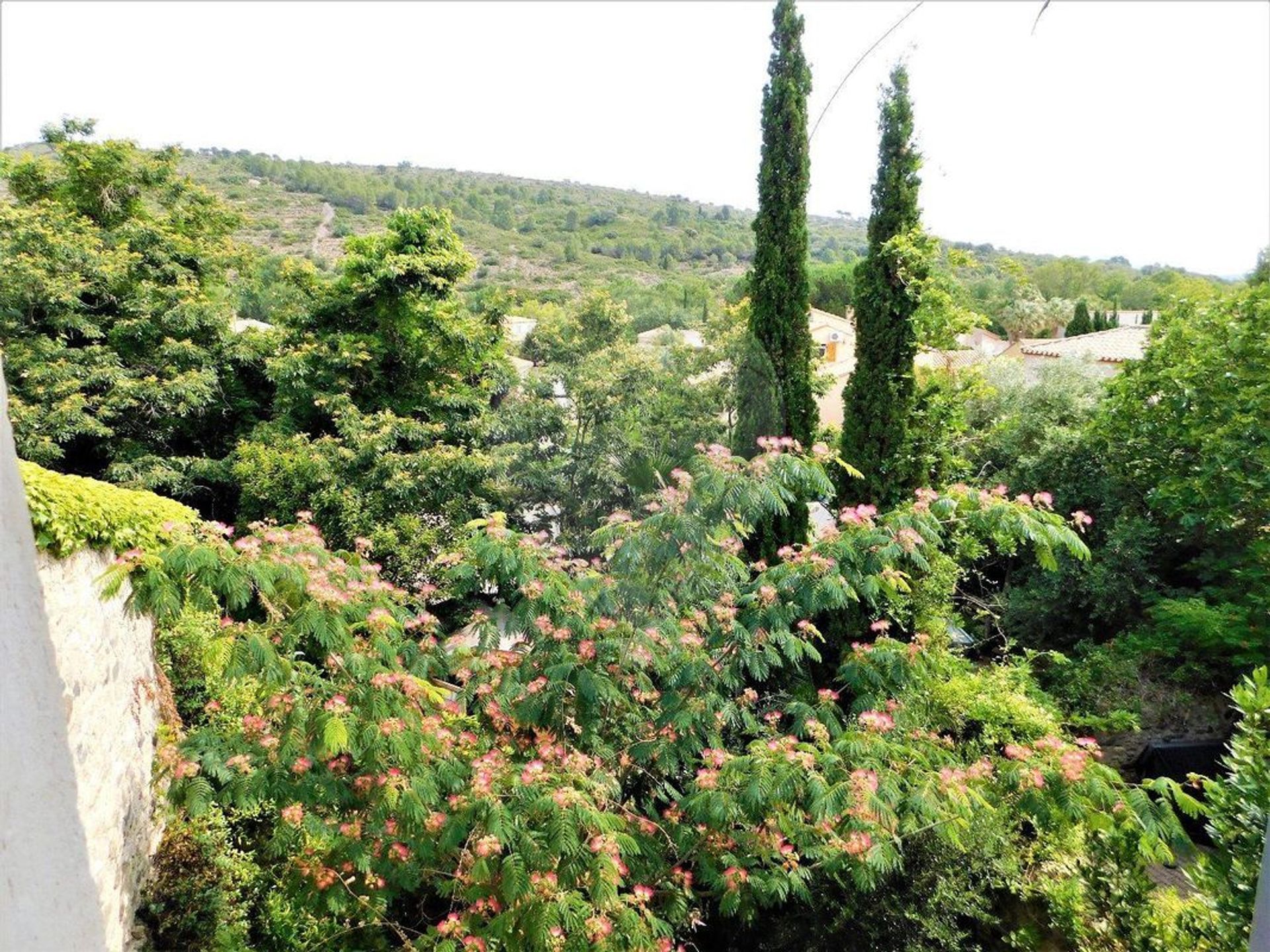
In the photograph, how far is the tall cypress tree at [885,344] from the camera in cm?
781

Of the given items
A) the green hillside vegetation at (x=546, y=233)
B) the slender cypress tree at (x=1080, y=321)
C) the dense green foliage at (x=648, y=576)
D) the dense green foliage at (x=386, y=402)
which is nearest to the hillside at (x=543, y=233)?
the green hillside vegetation at (x=546, y=233)

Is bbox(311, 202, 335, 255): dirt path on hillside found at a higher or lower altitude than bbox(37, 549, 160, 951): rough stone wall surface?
higher

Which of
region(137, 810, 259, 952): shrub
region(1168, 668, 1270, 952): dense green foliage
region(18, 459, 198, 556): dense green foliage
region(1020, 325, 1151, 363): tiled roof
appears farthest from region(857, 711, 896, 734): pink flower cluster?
region(1020, 325, 1151, 363): tiled roof

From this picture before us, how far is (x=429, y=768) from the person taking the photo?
337 centimetres

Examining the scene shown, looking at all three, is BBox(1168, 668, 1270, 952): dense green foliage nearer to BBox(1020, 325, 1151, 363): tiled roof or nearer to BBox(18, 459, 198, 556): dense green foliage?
BBox(18, 459, 198, 556): dense green foliage

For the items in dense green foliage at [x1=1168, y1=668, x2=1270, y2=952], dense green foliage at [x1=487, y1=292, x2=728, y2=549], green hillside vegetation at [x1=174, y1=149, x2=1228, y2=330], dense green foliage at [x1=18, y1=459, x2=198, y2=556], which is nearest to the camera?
dense green foliage at [x1=1168, y1=668, x2=1270, y2=952]

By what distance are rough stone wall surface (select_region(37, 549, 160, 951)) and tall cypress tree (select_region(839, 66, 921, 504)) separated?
259 inches

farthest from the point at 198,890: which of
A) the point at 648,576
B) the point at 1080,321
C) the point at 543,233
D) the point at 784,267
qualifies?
the point at 543,233

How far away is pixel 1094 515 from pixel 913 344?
11.9 ft

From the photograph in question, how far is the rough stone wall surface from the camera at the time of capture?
3.84 meters

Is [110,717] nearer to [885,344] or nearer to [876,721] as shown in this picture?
[876,721]

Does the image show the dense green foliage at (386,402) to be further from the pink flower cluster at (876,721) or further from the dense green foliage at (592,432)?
the pink flower cluster at (876,721)

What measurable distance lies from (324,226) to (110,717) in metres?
22.9

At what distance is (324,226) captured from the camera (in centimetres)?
2408
